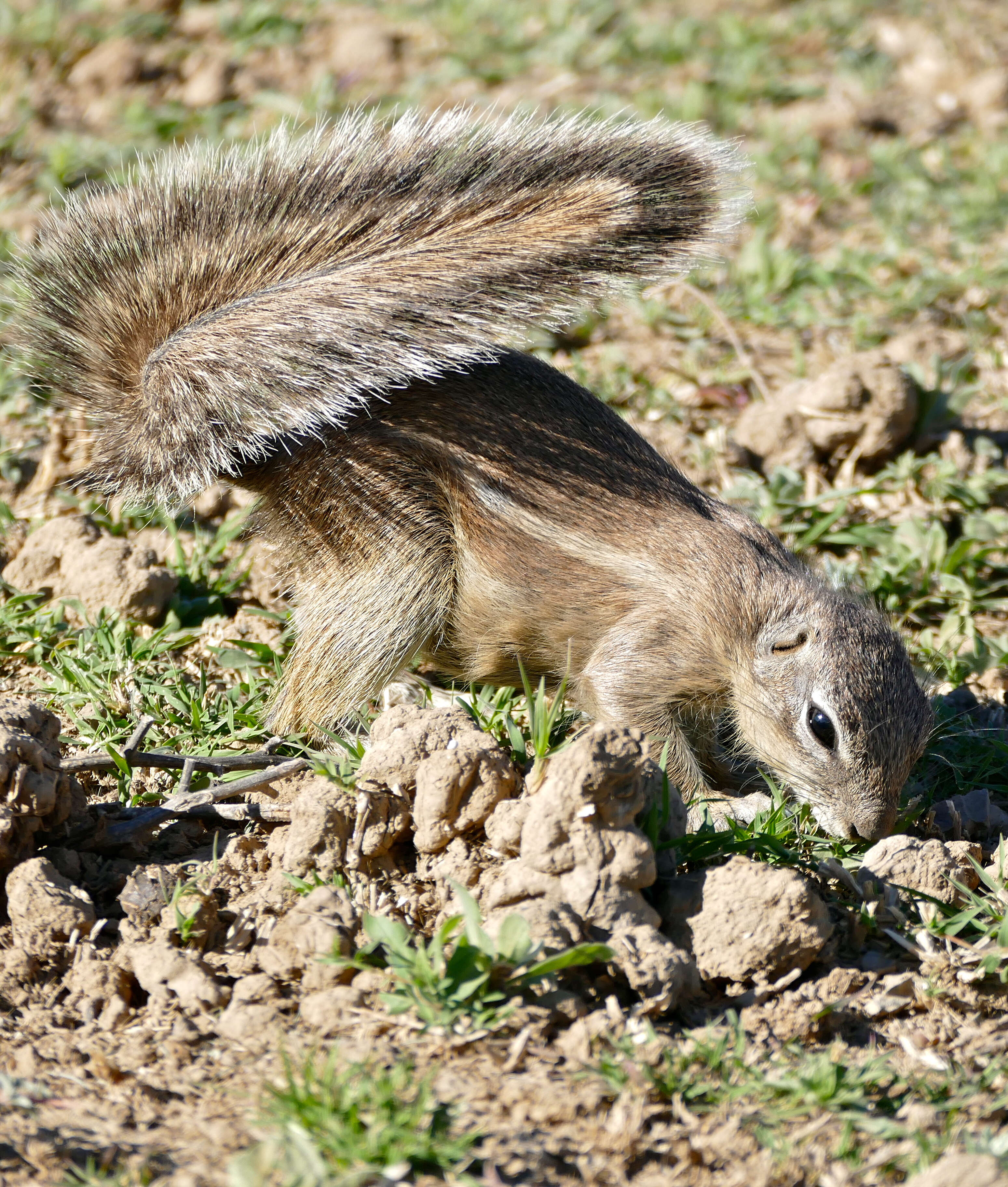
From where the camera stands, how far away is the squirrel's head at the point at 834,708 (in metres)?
3.46

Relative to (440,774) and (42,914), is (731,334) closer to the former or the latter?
(440,774)

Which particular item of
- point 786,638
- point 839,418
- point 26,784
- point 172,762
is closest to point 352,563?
point 172,762

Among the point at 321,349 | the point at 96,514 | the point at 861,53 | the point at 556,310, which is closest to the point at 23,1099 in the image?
the point at 321,349

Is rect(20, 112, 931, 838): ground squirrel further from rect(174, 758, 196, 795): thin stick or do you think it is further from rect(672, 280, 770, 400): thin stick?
rect(672, 280, 770, 400): thin stick

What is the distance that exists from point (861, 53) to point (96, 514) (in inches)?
231

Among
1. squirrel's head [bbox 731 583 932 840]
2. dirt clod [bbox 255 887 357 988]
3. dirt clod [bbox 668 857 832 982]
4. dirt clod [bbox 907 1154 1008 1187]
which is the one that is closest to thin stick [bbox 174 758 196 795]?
dirt clod [bbox 255 887 357 988]

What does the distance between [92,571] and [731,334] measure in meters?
2.96

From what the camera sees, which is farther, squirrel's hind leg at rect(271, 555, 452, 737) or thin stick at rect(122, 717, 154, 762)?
squirrel's hind leg at rect(271, 555, 452, 737)

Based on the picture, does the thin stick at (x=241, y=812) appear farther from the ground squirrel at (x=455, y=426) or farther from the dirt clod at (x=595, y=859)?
the dirt clod at (x=595, y=859)

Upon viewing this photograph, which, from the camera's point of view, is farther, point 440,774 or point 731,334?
point 731,334

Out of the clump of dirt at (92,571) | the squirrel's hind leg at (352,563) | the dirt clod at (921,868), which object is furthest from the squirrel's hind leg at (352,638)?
the dirt clod at (921,868)

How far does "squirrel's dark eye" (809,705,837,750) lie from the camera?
356 centimetres

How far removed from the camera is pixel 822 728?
360 cm

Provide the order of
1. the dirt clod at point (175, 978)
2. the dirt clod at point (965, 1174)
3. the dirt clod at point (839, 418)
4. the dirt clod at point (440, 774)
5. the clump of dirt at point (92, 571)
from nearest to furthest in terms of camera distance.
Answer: the dirt clod at point (965, 1174), the dirt clod at point (175, 978), the dirt clod at point (440, 774), the clump of dirt at point (92, 571), the dirt clod at point (839, 418)
